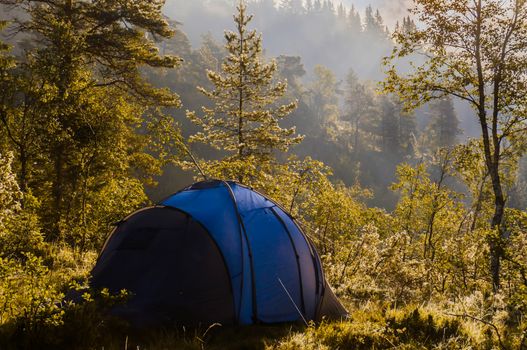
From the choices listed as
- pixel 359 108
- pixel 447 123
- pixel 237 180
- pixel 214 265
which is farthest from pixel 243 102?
pixel 359 108

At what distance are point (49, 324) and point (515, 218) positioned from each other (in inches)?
249

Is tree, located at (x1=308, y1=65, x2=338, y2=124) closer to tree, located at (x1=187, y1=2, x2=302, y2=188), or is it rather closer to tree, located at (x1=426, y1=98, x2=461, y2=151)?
tree, located at (x1=426, y1=98, x2=461, y2=151)

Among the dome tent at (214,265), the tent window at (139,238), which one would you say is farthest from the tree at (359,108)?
the tent window at (139,238)

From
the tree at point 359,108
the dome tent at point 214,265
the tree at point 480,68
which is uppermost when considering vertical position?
the tree at point 359,108

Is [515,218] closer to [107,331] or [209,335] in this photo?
[209,335]

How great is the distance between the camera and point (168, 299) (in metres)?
5.75

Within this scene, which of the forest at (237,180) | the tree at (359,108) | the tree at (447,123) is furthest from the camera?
the tree at (359,108)

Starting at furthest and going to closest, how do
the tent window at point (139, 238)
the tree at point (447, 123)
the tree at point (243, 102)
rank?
1. the tree at point (447, 123)
2. the tree at point (243, 102)
3. the tent window at point (139, 238)

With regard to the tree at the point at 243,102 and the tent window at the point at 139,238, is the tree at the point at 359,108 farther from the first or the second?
the tent window at the point at 139,238

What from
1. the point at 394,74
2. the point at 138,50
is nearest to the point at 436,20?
the point at 394,74

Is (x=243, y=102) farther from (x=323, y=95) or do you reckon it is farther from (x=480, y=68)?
(x=323, y=95)

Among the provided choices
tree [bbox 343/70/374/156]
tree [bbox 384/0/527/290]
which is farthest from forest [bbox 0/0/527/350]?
tree [bbox 343/70/374/156]

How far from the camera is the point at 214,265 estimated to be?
6074 mm

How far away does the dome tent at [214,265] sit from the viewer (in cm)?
581
